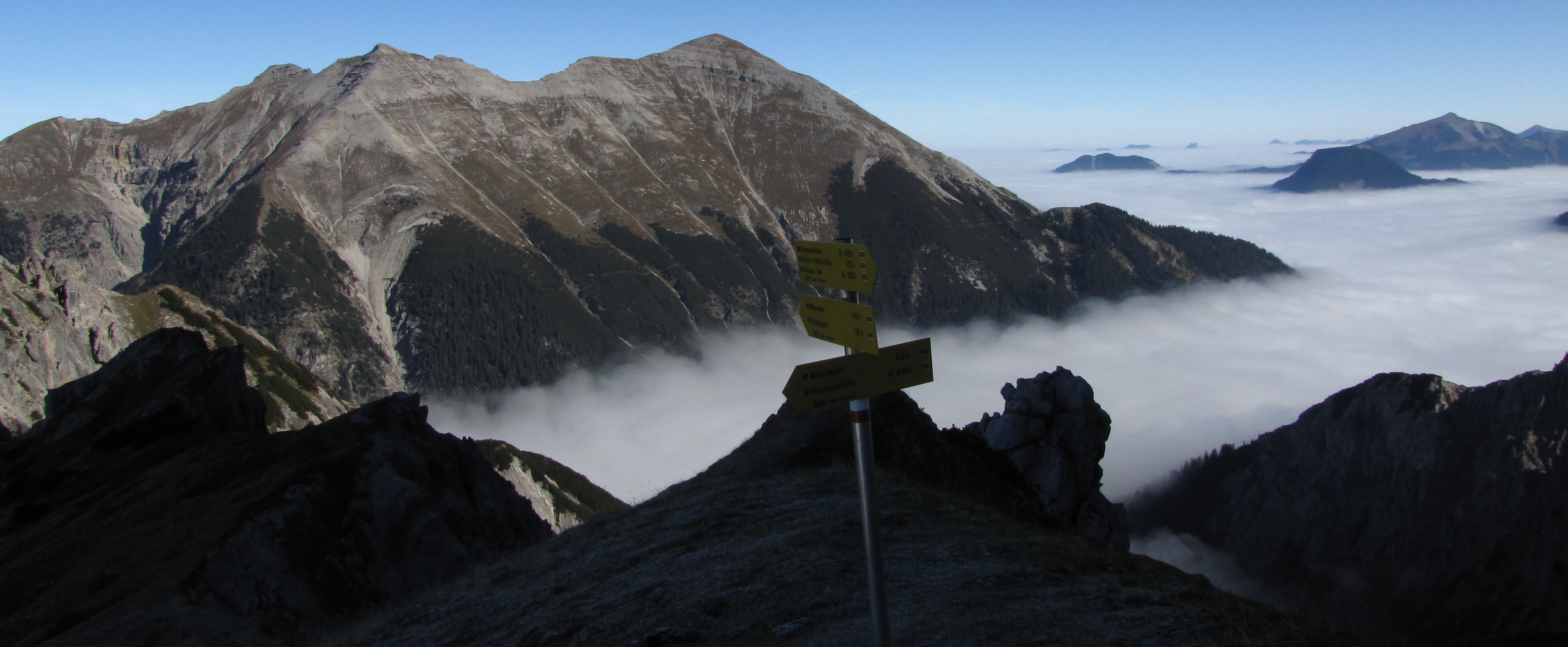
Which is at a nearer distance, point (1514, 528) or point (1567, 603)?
point (1567, 603)

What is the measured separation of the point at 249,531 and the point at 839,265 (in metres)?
31.5

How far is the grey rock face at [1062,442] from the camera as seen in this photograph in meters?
54.4

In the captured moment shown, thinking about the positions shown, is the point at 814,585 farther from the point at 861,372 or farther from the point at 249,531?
the point at 249,531

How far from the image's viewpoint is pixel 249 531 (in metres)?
32.2

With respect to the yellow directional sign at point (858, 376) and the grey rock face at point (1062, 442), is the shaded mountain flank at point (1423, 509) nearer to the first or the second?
the grey rock face at point (1062, 442)

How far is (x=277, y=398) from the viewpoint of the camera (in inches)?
4200

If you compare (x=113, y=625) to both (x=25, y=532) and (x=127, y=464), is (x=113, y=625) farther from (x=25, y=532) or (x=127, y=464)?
(x=127, y=464)

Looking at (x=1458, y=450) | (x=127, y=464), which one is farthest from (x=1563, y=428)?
(x=127, y=464)

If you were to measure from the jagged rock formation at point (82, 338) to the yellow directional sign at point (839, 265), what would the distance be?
97.1 meters

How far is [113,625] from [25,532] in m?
24.2

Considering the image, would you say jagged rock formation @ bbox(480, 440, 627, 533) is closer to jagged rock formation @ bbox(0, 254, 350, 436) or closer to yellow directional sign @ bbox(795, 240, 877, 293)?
jagged rock formation @ bbox(0, 254, 350, 436)

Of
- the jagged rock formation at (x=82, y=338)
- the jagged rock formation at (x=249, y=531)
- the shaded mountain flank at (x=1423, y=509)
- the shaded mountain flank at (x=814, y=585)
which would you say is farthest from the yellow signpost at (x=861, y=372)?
the shaded mountain flank at (x=1423, y=509)

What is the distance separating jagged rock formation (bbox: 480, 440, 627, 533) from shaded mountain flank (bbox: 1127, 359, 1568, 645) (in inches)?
4499

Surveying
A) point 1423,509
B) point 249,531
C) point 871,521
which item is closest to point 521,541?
point 249,531
